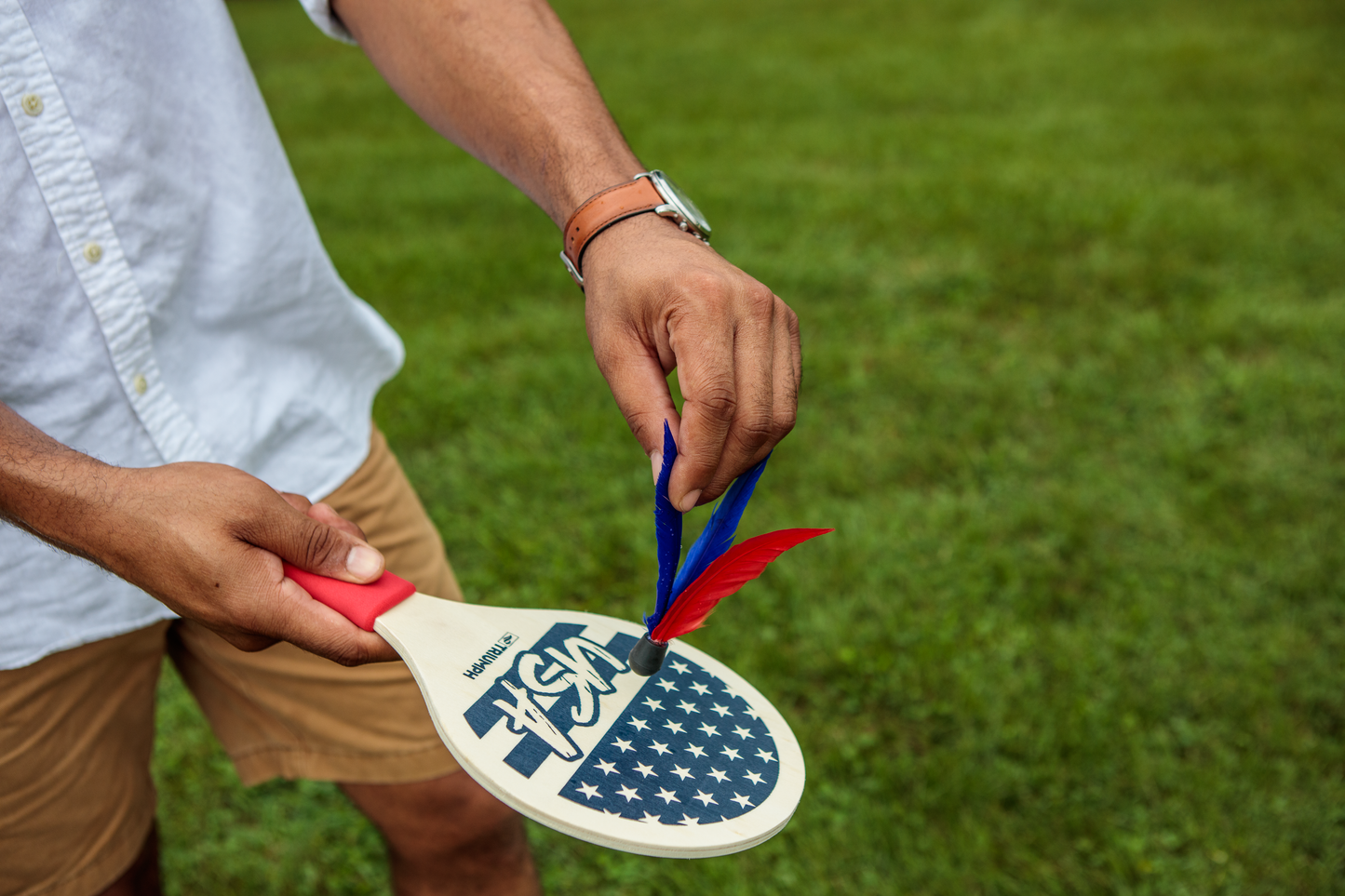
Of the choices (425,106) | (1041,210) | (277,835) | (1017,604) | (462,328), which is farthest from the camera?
(1041,210)

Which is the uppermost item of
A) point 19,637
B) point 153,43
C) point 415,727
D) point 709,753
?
point 153,43

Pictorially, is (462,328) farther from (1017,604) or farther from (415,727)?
(415,727)

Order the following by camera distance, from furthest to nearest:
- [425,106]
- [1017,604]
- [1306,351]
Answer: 1. [1306,351]
2. [1017,604]
3. [425,106]

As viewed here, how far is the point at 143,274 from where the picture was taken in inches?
54.7

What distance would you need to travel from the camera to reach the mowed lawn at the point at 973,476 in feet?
7.90

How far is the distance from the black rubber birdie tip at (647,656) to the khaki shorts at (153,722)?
0.46 meters

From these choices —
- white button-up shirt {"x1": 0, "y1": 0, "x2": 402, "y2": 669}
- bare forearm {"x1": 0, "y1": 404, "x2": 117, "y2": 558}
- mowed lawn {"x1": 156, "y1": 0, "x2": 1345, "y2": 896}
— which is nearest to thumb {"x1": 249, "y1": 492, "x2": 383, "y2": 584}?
bare forearm {"x1": 0, "y1": 404, "x2": 117, "y2": 558}

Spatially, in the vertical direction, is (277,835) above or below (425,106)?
below

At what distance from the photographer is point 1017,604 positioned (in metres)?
2.91

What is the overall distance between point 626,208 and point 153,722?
1.18m

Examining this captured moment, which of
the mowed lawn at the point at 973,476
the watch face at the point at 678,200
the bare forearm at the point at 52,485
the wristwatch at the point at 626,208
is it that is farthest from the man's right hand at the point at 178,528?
the mowed lawn at the point at 973,476

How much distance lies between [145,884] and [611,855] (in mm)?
1101

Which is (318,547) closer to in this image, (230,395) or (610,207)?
(230,395)

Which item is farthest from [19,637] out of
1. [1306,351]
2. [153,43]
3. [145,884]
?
[1306,351]
